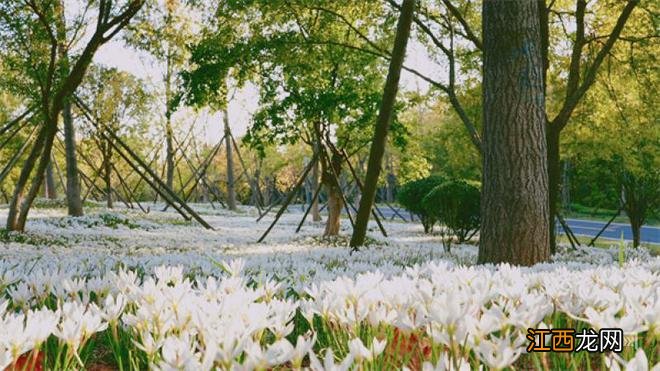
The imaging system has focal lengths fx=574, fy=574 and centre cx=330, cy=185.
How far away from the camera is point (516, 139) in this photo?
6.29 meters

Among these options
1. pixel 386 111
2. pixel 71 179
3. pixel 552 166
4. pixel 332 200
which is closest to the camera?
pixel 386 111

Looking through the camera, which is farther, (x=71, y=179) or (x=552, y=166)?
(x=71, y=179)

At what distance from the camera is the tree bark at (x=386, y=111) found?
32.5ft

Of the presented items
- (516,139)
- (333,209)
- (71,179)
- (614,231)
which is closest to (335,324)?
(516,139)

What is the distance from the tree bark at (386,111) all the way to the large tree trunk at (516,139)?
142 inches

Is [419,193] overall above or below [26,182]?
above

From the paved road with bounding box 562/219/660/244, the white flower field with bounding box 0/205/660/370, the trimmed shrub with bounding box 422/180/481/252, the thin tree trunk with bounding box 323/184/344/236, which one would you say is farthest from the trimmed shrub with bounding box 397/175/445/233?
the white flower field with bounding box 0/205/660/370

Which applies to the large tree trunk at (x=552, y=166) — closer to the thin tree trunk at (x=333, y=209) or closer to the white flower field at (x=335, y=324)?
the white flower field at (x=335, y=324)

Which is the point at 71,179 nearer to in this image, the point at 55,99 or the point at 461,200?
the point at 55,99

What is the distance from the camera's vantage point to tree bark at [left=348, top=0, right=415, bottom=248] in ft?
32.5

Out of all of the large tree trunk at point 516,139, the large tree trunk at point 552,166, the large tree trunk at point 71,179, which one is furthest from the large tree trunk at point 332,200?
the large tree trunk at point 516,139

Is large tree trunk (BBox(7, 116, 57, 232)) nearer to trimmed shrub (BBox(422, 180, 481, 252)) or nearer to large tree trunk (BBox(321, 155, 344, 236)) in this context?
large tree trunk (BBox(321, 155, 344, 236))

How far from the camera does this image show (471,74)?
16.6 meters

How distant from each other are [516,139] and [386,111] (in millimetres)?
4030
